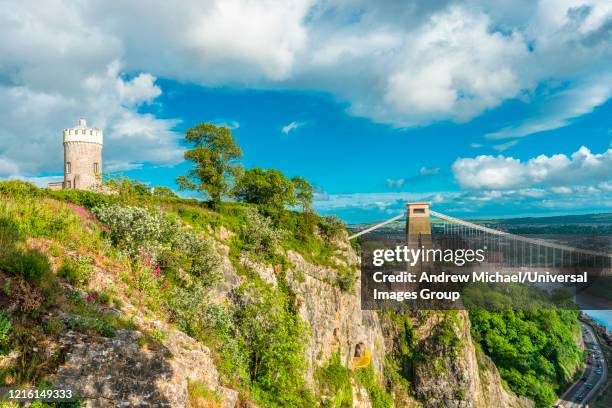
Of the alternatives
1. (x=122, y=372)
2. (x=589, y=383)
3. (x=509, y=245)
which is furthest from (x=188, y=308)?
(x=509, y=245)

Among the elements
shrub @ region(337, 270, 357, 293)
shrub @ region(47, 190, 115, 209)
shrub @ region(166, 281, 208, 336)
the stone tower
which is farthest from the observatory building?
Answer: shrub @ region(166, 281, 208, 336)

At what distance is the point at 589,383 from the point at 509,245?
26358 millimetres

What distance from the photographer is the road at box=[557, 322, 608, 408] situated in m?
56.2

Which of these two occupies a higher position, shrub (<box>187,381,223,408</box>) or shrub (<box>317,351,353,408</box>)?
shrub (<box>187,381,223,408</box>)

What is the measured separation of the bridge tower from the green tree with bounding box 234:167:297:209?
70.6 feet

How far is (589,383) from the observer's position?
6209 cm

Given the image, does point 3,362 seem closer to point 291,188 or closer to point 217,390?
point 217,390

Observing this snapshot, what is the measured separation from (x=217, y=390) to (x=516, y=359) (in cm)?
5657

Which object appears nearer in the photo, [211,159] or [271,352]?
[271,352]

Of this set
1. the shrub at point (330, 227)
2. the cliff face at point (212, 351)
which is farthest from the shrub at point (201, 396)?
the shrub at point (330, 227)

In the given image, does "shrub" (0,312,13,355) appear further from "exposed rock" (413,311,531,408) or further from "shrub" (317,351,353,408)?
"exposed rock" (413,311,531,408)

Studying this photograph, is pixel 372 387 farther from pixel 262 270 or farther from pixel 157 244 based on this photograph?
pixel 157 244

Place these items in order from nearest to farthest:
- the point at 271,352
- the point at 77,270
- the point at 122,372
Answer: the point at 122,372
the point at 77,270
the point at 271,352

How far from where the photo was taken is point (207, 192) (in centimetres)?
3005
